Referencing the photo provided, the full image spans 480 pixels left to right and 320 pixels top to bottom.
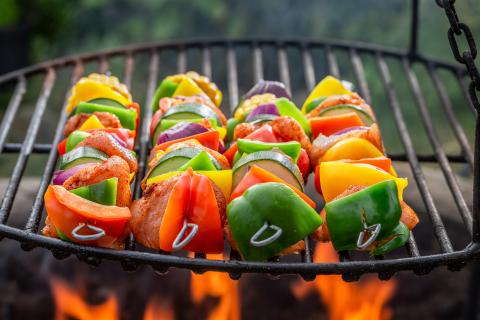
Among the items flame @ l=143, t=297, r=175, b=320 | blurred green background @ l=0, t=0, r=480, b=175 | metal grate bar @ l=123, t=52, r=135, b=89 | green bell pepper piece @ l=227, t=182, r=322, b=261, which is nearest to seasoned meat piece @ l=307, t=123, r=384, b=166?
green bell pepper piece @ l=227, t=182, r=322, b=261

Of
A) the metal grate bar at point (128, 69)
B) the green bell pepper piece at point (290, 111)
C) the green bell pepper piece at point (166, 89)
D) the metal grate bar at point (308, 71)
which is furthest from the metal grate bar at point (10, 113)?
the metal grate bar at point (308, 71)

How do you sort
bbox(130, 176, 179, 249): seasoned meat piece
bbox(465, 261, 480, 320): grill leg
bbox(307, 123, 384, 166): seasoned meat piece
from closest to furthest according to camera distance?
bbox(130, 176, 179, 249): seasoned meat piece
bbox(307, 123, 384, 166): seasoned meat piece
bbox(465, 261, 480, 320): grill leg

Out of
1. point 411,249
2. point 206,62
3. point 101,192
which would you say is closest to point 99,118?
point 101,192

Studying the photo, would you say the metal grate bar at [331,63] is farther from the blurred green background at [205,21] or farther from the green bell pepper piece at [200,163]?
the blurred green background at [205,21]

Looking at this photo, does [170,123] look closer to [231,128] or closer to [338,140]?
[231,128]

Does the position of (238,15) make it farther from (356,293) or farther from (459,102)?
(356,293)

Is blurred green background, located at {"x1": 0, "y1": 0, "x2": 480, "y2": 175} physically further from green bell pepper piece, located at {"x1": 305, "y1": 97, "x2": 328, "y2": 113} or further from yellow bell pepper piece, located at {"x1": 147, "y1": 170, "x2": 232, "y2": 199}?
yellow bell pepper piece, located at {"x1": 147, "y1": 170, "x2": 232, "y2": 199}
